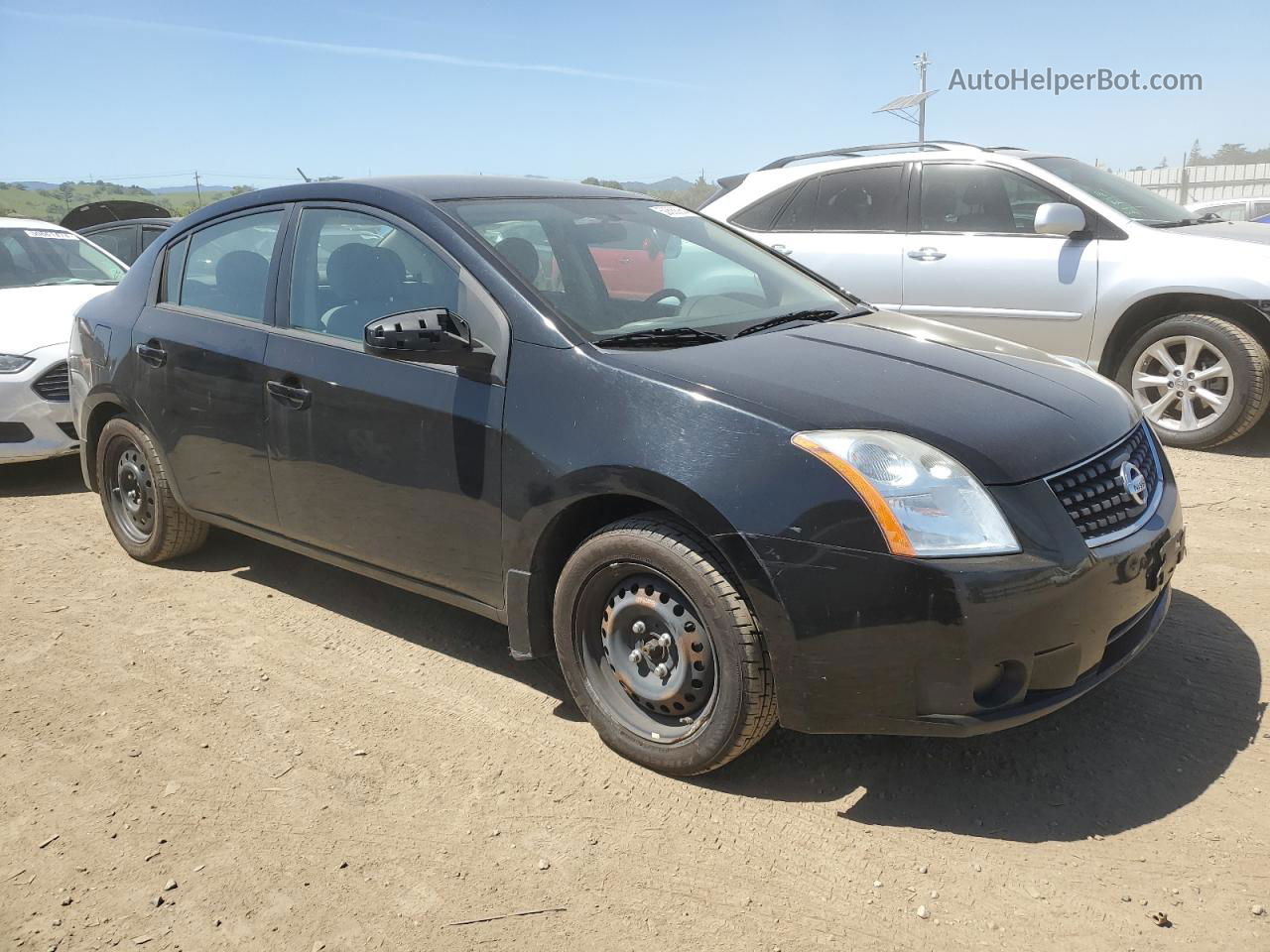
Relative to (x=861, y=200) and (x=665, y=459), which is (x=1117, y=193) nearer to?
(x=861, y=200)

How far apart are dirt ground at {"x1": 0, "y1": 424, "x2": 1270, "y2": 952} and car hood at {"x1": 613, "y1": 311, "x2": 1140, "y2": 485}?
92 centimetres

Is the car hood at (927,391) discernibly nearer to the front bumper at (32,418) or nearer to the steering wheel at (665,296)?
the steering wheel at (665,296)

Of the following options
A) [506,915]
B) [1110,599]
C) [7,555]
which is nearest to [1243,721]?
[1110,599]

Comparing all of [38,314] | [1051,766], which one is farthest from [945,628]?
[38,314]

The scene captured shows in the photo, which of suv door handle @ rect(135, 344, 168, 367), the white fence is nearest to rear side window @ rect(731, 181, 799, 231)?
suv door handle @ rect(135, 344, 168, 367)

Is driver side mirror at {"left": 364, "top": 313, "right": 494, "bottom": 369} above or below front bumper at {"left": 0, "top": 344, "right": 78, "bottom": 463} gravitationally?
above

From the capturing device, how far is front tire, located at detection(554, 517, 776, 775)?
9.27 feet

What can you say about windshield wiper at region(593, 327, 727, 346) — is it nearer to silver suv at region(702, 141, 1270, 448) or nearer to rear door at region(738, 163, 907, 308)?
silver suv at region(702, 141, 1270, 448)

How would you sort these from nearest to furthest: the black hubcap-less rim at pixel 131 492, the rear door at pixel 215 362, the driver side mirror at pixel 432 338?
the driver side mirror at pixel 432 338 → the rear door at pixel 215 362 → the black hubcap-less rim at pixel 131 492

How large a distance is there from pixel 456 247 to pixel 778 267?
1.44 m

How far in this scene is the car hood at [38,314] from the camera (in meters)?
6.56

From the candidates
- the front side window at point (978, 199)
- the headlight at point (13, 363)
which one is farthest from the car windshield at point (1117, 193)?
the headlight at point (13, 363)

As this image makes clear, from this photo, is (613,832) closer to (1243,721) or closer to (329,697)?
(329,697)

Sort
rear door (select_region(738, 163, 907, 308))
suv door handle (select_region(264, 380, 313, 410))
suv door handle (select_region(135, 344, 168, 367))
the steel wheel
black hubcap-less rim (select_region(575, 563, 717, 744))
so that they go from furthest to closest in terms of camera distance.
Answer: rear door (select_region(738, 163, 907, 308)), the steel wheel, suv door handle (select_region(135, 344, 168, 367)), suv door handle (select_region(264, 380, 313, 410)), black hubcap-less rim (select_region(575, 563, 717, 744))
